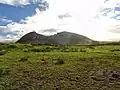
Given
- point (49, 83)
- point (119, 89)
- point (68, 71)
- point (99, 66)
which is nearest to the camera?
point (119, 89)

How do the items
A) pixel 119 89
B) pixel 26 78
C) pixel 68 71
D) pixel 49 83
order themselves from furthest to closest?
pixel 68 71
pixel 26 78
pixel 49 83
pixel 119 89

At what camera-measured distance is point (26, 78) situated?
99.6 feet

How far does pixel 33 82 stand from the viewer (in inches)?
1125

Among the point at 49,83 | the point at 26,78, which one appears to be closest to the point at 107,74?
the point at 49,83

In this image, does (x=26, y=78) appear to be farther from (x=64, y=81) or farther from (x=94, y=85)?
(x=94, y=85)

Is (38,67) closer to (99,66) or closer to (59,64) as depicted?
(59,64)

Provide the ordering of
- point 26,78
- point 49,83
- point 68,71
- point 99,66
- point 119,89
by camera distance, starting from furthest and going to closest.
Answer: point 99,66 → point 68,71 → point 26,78 → point 49,83 → point 119,89

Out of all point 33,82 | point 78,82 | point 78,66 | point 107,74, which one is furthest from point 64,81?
point 78,66

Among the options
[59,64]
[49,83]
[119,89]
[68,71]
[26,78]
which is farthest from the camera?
[59,64]

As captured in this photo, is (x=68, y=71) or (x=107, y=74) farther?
(x=68, y=71)

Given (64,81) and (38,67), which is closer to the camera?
(64,81)

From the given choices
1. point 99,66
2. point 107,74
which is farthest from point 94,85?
point 99,66

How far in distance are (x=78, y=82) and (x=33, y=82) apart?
4.86m

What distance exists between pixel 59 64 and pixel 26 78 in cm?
909
